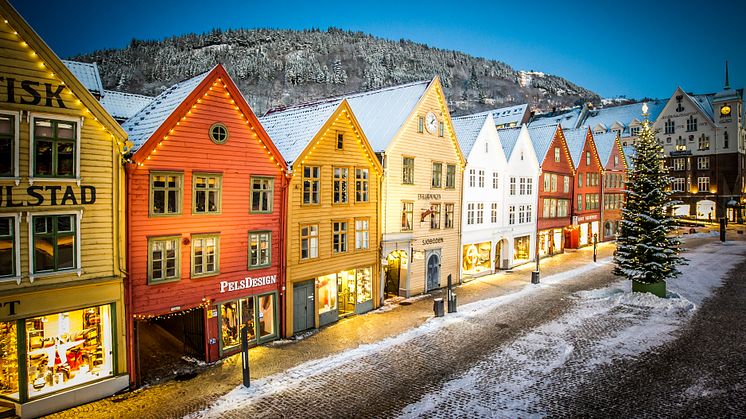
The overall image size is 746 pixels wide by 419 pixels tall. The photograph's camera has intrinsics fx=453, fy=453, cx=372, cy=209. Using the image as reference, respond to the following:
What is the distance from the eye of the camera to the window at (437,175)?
29094mm

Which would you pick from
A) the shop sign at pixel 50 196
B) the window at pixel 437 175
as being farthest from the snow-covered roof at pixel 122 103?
the window at pixel 437 175

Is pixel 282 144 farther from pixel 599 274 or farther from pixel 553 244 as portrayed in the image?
pixel 553 244

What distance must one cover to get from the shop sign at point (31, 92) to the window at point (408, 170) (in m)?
17.5

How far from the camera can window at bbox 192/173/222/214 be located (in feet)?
55.9

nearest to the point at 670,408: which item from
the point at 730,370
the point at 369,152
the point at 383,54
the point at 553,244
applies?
the point at 730,370

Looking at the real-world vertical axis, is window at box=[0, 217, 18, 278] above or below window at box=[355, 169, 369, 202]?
below

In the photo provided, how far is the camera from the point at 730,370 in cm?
1612

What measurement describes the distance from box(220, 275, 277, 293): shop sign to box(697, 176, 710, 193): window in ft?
256

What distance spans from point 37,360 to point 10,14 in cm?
976

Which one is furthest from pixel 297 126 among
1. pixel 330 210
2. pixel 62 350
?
pixel 62 350

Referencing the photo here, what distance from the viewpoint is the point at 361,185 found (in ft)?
79.7

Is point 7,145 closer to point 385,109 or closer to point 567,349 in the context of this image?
point 385,109

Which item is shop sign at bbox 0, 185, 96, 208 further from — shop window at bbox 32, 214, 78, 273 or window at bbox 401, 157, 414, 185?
window at bbox 401, 157, 414, 185

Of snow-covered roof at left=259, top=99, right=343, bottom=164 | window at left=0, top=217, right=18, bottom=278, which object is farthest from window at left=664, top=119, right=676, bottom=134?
window at left=0, top=217, right=18, bottom=278
